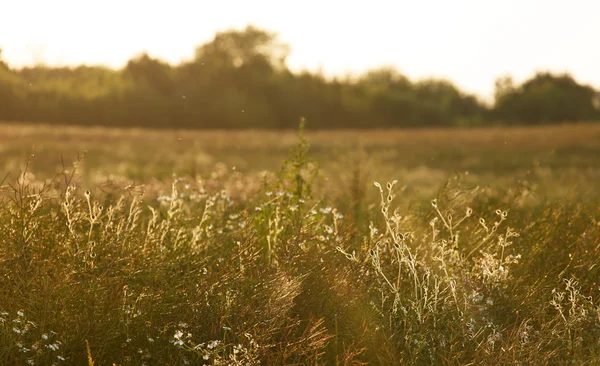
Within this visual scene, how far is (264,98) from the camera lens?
6369 centimetres

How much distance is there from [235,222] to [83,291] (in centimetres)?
211

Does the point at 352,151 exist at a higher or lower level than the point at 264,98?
lower

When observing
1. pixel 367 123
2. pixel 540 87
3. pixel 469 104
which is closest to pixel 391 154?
pixel 367 123

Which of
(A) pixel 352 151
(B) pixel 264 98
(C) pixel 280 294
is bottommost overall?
(A) pixel 352 151

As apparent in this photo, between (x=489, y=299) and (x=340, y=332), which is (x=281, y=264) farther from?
(x=489, y=299)

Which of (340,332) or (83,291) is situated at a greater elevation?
(83,291)

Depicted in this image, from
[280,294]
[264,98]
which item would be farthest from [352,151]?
[264,98]

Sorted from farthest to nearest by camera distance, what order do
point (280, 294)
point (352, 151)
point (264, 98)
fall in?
point (264, 98)
point (352, 151)
point (280, 294)

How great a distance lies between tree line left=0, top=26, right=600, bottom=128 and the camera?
2073 inches

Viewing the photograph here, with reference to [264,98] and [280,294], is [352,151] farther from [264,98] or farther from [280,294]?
[264,98]

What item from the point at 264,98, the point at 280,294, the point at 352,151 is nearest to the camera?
the point at 280,294

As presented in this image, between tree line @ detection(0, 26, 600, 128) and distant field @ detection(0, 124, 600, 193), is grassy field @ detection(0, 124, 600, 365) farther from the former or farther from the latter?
tree line @ detection(0, 26, 600, 128)

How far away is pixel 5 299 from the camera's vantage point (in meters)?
3.88

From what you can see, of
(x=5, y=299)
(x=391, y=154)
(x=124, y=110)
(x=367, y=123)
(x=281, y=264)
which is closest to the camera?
(x=5, y=299)
